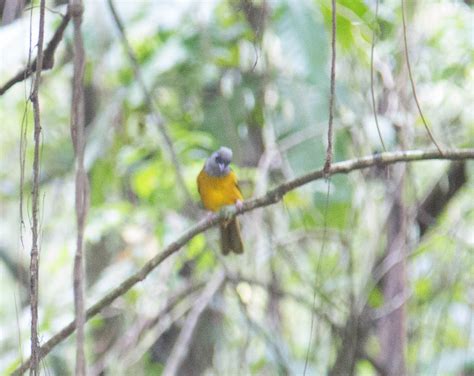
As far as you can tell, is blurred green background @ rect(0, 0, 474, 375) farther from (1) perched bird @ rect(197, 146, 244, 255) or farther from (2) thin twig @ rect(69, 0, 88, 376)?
(2) thin twig @ rect(69, 0, 88, 376)

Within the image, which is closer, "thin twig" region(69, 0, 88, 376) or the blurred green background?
"thin twig" region(69, 0, 88, 376)

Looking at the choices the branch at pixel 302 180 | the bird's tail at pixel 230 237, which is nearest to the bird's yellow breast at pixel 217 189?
the bird's tail at pixel 230 237

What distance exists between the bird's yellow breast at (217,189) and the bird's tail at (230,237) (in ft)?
0.47

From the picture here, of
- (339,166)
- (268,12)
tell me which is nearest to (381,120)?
(268,12)

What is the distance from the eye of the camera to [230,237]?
4.48 m

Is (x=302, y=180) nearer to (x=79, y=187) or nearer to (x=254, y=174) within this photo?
(x=79, y=187)

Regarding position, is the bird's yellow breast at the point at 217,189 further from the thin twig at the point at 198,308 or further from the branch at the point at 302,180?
the branch at the point at 302,180

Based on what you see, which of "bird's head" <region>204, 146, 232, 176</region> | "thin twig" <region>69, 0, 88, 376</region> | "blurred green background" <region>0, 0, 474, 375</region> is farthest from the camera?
"bird's head" <region>204, 146, 232, 176</region>

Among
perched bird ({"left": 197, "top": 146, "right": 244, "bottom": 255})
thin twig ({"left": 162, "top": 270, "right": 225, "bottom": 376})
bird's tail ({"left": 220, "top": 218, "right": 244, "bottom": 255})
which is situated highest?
perched bird ({"left": 197, "top": 146, "right": 244, "bottom": 255})

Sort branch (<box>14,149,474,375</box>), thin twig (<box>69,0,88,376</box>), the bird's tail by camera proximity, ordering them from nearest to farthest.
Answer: thin twig (<box>69,0,88,376</box>) < branch (<box>14,149,474,375</box>) < the bird's tail

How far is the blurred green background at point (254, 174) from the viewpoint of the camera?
400cm

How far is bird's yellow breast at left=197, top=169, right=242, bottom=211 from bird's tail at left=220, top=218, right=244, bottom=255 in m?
0.14

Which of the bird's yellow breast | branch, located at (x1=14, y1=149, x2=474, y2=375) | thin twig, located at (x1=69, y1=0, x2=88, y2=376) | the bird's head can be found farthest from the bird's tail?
thin twig, located at (x1=69, y1=0, x2=88, y2=376)

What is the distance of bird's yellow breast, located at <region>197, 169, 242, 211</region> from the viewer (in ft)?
14.8
